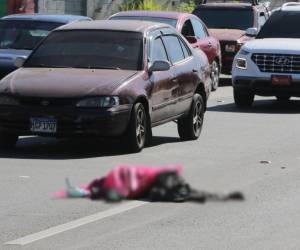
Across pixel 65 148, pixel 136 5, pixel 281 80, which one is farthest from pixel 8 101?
pixel 136 5

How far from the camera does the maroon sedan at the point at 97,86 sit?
1108cm

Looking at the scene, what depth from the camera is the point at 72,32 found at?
12.2m

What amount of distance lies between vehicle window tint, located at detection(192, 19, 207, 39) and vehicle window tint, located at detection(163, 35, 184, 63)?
7458 millimetres

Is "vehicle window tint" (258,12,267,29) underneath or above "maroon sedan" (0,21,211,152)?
underneath

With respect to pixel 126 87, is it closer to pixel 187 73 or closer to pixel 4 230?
pixel 187 73

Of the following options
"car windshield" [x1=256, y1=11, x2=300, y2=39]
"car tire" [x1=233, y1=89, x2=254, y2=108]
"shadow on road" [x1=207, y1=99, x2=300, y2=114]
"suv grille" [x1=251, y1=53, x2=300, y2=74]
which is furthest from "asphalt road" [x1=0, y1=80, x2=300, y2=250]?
"car windshield" [x1=256, y1=11, x2=300, y2=39]

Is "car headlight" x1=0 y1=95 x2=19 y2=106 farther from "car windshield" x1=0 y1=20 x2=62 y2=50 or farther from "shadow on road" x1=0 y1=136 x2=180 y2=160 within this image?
"car windshield" x1=0 y1=20 x2=62 y2=50

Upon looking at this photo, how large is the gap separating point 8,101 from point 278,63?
8099 mm

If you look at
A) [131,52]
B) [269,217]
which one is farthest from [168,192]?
[131,52]


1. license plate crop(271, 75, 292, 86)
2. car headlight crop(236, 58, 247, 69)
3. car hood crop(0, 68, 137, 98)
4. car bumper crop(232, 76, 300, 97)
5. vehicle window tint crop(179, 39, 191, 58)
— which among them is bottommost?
car bumper crop(232, 76, 300, 97)

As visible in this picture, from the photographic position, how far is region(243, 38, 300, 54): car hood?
60.2ft

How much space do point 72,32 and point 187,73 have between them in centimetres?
185

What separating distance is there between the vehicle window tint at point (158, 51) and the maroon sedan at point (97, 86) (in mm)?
13

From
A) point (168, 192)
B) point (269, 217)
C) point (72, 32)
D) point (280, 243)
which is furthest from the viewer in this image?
point (72, 32)
